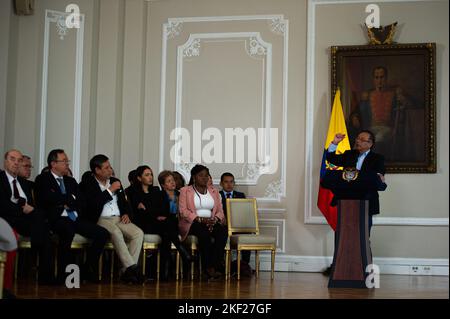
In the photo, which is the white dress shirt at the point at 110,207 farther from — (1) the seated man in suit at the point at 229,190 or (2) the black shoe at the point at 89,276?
(1) the seated man in suit at the point at 229,190

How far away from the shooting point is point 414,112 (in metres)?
8.47

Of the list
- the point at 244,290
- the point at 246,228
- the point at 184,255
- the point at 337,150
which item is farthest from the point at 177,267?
the point at 337,150

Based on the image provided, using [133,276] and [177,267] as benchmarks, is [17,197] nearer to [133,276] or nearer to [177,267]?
[133,276]

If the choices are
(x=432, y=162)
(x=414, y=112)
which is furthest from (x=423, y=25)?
(x=432, y=162)

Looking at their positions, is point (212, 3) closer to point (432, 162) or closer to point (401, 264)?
point (432, 162)

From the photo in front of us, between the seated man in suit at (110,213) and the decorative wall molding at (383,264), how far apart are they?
2.25 metres

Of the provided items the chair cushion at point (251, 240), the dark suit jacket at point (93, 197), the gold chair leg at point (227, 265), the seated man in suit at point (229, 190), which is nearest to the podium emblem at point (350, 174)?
the chair cushion at point (251, 240)

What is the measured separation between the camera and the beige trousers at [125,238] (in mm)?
6680

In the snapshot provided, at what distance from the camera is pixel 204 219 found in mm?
7418

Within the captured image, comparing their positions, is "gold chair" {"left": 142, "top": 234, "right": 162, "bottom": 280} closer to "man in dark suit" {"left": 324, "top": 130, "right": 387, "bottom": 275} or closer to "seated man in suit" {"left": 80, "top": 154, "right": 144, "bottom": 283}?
"seated man in suit" {"left": 80, "top": 154, "right": 144, "bottom": 283}

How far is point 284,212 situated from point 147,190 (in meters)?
2.06

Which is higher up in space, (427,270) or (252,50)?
(252,50)

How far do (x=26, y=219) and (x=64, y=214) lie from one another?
412mm

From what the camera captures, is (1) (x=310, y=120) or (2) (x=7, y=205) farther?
(1) (x=310, y=120)
